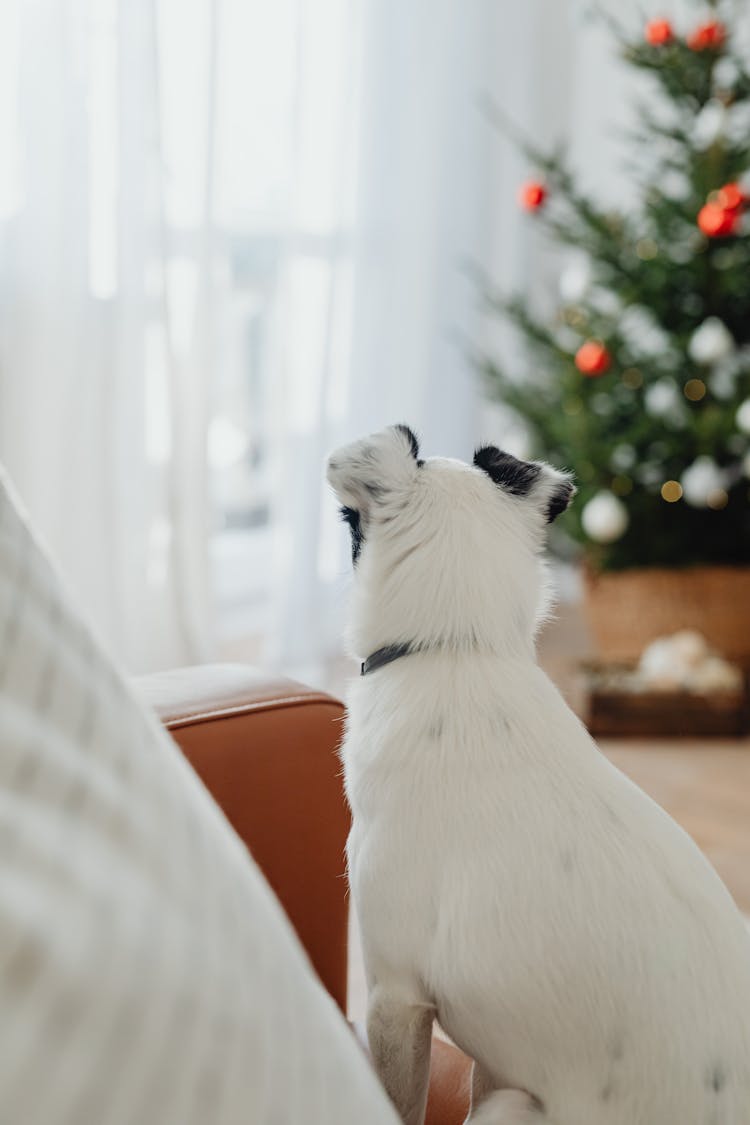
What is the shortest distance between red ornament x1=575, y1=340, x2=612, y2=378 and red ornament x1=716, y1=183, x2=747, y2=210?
45 centimetres

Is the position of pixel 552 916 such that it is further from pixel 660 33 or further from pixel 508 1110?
pixel 660 33

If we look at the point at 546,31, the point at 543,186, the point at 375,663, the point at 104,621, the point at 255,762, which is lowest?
the point at 104,621

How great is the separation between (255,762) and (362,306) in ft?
8.70

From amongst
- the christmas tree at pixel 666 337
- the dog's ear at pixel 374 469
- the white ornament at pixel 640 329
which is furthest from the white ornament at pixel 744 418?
the dog's ear at pixel 374 469

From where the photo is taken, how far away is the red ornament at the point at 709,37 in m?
2.97

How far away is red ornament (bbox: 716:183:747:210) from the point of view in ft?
9.57

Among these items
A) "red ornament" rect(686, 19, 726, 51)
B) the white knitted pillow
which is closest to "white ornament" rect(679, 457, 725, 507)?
"red ornament" rect(686, 19, 726, 51)

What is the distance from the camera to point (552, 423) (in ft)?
10.7

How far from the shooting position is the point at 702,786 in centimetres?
270

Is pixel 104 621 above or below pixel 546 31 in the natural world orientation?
below

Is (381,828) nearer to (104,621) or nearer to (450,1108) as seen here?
(450,1108)

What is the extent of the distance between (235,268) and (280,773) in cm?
263

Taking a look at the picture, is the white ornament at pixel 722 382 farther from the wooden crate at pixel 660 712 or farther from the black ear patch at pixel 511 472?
the black ear patch at pixel 511 472

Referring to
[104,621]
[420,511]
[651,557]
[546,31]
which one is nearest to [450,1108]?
[420,511]
